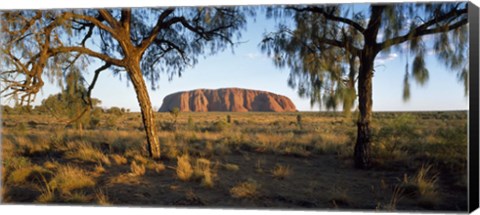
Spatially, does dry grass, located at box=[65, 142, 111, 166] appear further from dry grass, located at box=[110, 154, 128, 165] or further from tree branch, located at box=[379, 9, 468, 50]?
tree branch, located at box=[379, 9, 468, 50]

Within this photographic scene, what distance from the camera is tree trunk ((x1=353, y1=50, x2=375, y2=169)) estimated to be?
5.49 metres

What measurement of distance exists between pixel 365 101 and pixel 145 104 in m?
3.45

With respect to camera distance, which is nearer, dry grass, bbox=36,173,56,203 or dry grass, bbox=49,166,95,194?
dry grass, bbox=36,173,56,203

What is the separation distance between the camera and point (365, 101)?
5.56 m

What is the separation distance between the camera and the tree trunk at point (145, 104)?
6.18 metres

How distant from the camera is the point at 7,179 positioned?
5387 millimetres

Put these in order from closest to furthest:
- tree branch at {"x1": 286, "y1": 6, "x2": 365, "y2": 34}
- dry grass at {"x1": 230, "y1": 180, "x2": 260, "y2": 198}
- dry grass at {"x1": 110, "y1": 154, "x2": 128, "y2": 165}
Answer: dry grass at {"x1": 230, "y1": 180, "x2": 260, "y2": 198} < tree branch at {"x1": 286, "y1": 6, "x2": 365, "y2": 34} < dry grass at {"x1": 110, "y1": 154, "x2": 128, "y2": 165}

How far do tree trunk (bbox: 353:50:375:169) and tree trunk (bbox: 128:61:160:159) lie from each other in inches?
130

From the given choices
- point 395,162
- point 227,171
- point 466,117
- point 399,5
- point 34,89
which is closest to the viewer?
point 466,117

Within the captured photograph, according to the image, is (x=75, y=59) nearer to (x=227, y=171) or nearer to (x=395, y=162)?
(x=227, y=171)

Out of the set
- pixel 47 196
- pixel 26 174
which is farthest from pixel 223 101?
pixel 47 196

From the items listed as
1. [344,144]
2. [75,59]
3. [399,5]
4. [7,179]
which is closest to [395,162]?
[344,144]

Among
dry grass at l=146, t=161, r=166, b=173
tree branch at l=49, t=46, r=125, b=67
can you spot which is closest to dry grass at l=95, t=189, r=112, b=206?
dry grass at l=146, t=161, r=166, b=173

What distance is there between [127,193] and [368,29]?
3.94 meters
